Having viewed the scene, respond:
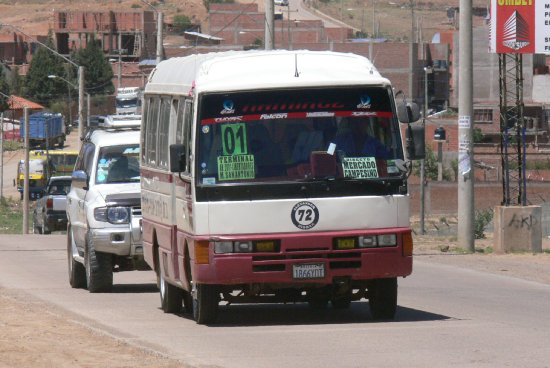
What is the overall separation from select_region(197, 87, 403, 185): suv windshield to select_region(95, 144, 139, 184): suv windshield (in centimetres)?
562

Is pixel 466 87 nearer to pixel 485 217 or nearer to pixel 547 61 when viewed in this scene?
pixel 485 217

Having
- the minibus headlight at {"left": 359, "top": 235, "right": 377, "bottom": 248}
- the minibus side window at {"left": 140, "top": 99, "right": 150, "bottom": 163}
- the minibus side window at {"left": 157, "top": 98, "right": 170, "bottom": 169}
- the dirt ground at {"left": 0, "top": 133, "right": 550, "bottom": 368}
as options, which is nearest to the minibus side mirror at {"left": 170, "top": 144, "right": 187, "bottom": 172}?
the minibus side window at {"left": 157, "top": 98, "right": 170, "bottom": 169}

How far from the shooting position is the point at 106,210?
17797 mm

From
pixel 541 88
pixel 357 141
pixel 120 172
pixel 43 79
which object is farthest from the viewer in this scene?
pixel 43 79

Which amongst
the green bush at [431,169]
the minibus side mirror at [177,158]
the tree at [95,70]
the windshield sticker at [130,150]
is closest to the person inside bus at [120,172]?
the windshield sticker at [130,150]

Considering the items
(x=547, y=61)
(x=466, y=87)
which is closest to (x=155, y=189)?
(x=466, y=87)

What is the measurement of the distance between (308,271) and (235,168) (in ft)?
4.34

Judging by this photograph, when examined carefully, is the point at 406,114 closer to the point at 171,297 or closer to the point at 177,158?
the point at 177,158

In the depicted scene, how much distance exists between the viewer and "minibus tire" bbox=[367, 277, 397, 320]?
13359 millimetres

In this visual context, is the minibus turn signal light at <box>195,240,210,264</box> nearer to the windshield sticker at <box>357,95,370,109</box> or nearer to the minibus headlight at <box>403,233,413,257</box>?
the minibus headlight at <box>403,233,413,257</box>

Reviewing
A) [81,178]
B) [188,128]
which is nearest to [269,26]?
[81,178]

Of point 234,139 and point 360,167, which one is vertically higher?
point 234,139

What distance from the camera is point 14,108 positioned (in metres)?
113

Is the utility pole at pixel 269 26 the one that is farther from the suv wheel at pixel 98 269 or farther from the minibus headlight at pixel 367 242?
the minibus headlight at pixel 367 242
